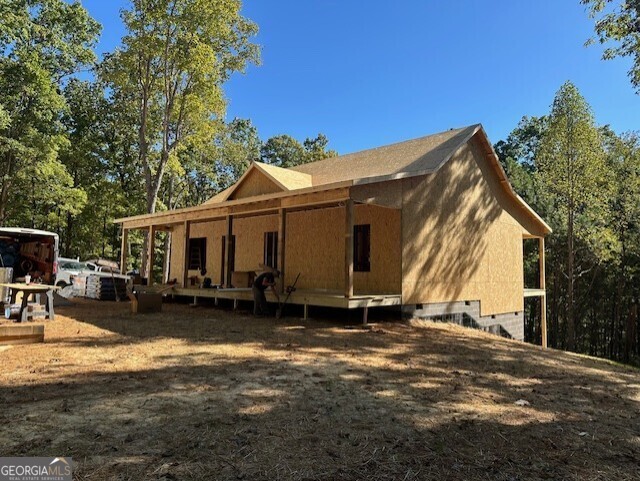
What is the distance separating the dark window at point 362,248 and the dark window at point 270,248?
3.55 metres

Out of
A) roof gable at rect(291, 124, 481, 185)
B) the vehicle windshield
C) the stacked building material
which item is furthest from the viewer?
the vehicle windshield

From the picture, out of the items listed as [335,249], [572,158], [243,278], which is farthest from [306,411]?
[572,158]

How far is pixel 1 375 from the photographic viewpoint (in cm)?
485

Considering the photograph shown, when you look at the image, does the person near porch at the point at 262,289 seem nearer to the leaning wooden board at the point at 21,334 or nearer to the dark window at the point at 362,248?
the dark window at the point at 362,248

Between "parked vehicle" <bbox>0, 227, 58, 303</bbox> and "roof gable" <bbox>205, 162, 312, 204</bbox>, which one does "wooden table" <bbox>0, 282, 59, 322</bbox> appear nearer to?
"parked vehicle" <bbox>0, 227, 58, 303</bbox>

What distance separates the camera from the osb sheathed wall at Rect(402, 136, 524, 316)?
1108 centimetres

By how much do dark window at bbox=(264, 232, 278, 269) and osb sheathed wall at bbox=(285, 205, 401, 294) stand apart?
88 cm

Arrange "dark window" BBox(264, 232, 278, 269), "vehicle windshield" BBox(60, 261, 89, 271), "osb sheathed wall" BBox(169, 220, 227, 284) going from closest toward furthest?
1. "dark window" BBox(264, 232, 278, 269)
2. "osb sheathed wall" BBox(169, 220, 227, 284)
3. "vehicle windshield" BBox(60, 261, 89, 271)

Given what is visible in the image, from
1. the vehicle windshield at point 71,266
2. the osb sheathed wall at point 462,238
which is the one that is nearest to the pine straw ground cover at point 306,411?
the osb sheathed wall at point 462,238

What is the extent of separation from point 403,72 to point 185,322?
17099 mm

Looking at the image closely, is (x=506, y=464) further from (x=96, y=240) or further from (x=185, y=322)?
(x=96, y=240)

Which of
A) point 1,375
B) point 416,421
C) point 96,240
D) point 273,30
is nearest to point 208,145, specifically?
point 273,30

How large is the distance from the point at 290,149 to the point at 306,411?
35.1 meters

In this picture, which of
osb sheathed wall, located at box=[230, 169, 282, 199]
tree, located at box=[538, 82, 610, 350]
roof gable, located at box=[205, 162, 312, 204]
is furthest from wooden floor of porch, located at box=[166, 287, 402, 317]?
tree, located at box=[538, 82, 610, 350]
